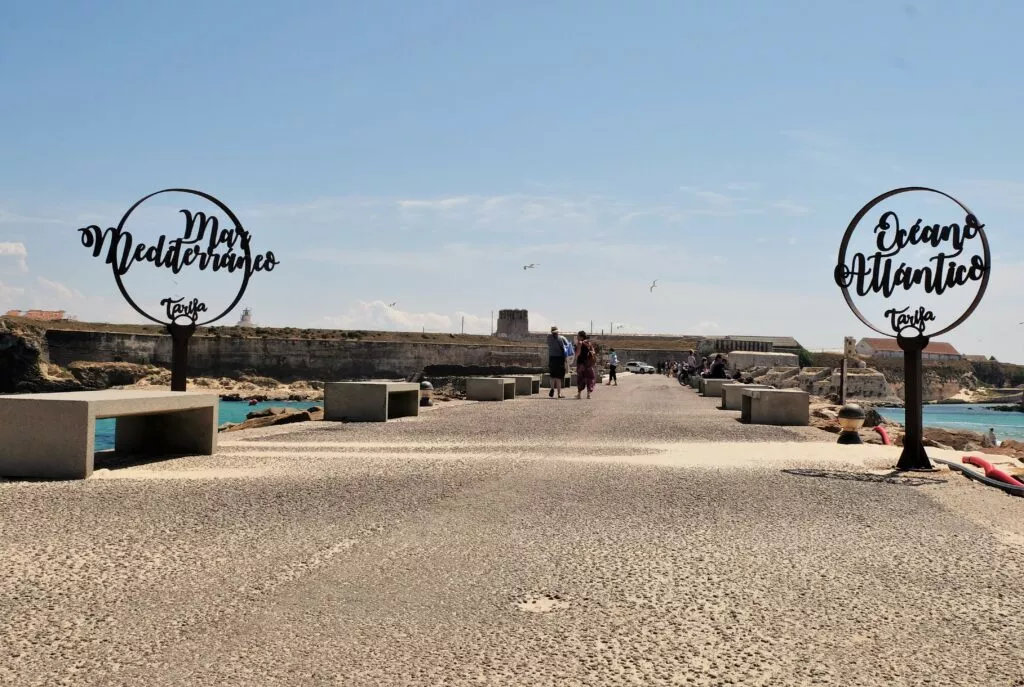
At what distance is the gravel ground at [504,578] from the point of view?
367 centimetres

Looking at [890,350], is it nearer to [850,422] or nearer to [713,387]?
[713,387]

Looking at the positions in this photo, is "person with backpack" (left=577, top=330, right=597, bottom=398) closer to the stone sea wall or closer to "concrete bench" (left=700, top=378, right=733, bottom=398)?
"concrete bench" (left=700, top=378, right=733, bottom=398)

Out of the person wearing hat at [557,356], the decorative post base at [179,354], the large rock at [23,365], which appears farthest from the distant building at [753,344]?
the decorative post base at [179,354]

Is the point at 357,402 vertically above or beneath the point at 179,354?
beneath

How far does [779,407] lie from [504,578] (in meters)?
13.2

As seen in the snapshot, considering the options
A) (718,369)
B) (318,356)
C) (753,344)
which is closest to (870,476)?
(718,369)

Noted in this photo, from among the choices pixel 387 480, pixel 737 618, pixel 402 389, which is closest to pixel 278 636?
pixel 737 618

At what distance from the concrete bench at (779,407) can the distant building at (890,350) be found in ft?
485

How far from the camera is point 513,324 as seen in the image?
129250mm

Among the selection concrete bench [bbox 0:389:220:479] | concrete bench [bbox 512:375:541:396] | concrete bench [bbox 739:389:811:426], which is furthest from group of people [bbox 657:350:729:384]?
concrete bench [bbox 0:389:220:479]

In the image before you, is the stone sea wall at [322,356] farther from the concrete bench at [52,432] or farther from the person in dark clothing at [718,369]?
the concrete bench at [52,432]

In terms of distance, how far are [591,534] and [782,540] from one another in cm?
117

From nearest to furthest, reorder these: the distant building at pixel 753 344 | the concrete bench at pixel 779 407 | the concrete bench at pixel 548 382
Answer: the concrete bench at pixel 779 407
the concrete bench at pixel 548 382
the distant building at pixel 753 344

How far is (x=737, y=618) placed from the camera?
429 centimetres
